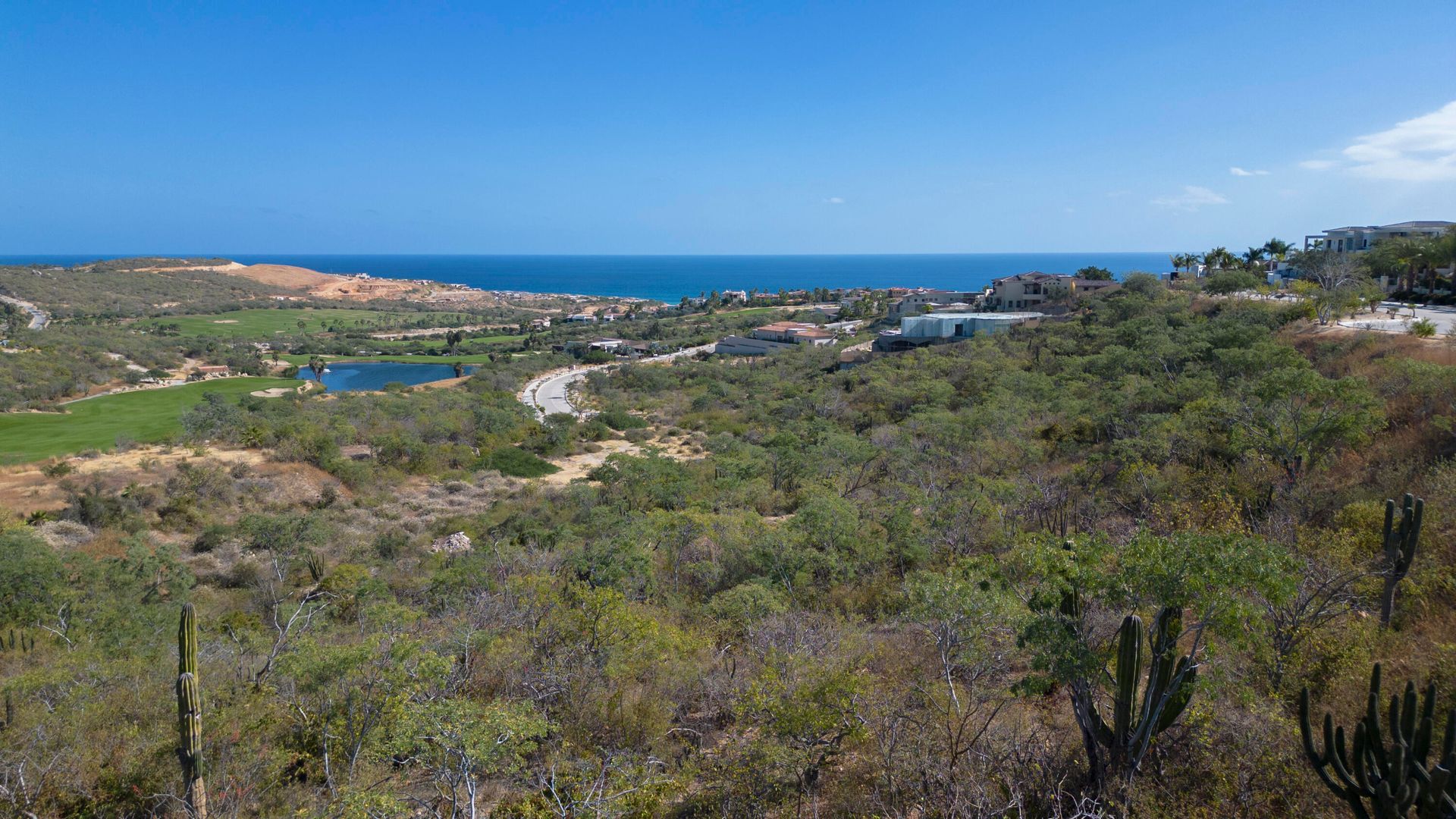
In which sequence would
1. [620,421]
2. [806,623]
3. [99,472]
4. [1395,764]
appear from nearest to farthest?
[1395,764]
[806,623]
[99,472]
[620,421]

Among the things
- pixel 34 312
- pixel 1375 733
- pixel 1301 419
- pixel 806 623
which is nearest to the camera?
pixel 1375 733

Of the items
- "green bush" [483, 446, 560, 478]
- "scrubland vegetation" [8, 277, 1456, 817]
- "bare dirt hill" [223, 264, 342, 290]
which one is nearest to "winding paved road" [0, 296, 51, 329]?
"bare dirt hill" [223, 264, 342, 290]

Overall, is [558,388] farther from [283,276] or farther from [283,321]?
[283,276]

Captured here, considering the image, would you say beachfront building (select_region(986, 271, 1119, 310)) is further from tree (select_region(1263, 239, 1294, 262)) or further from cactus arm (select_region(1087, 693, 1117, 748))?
cactus arm (select_region(1087, 693, 1117, 748))

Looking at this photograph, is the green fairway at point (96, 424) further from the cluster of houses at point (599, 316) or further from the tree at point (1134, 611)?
the cluster of houses at point (599, 316)

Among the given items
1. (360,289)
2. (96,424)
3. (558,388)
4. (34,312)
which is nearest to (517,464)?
(96,424)

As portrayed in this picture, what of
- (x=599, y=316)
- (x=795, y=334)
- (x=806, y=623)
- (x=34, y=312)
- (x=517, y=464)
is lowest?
(x=517, y=464)
